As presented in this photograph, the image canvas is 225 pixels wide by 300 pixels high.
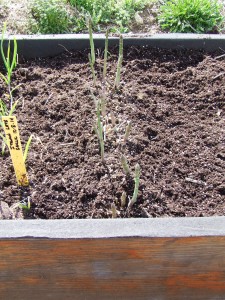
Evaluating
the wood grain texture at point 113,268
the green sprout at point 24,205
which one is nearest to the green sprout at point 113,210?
the wood grain texture at point 113,268

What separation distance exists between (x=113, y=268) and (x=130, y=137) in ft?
1.95

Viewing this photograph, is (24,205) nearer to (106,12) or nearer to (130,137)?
(130,137)

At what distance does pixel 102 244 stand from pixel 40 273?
236mm

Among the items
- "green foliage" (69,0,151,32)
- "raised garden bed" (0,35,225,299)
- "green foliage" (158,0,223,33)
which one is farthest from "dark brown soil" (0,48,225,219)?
"green foliage" (69,0,151,32)

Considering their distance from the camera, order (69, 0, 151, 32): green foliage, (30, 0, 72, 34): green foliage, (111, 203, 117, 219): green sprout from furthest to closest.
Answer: (69, 0, 151, 32): green foliage
(30, 0, 72, 34): green foliage
(111, 203, 117, 219): green sprout

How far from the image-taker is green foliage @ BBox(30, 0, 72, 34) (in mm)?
2676

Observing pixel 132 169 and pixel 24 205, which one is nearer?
pixel 24 205

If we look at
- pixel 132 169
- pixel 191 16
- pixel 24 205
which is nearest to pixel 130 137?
pixel 132 169

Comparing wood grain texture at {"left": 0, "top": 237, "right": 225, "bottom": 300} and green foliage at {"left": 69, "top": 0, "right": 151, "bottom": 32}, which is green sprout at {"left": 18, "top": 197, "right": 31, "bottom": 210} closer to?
wood grain texture at {"left": 0, "top": 237, "right": 225, "bottom": 300}

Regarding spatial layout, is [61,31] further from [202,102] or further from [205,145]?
[205,145]

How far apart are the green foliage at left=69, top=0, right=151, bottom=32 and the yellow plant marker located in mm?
1403

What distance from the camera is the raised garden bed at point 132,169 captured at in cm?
137

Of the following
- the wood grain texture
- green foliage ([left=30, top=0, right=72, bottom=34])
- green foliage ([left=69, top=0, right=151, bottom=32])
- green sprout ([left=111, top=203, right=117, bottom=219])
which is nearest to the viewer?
the wood grain texture

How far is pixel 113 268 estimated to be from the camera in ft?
4.69
